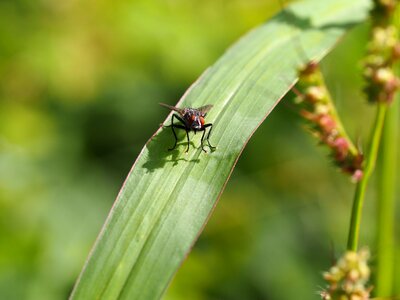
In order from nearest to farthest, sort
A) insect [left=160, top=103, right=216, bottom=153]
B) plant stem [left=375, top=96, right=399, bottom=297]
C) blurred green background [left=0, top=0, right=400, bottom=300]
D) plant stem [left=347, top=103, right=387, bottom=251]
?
plant stem [left=347, top=103, right=387, bottom=251]
insect [left=160, top=103, right=216, bottom=153]
plant stem [left=375, top=96, right=399, bottom=297]
blurred green background [left=0, top=0, right=400, bottom=300]

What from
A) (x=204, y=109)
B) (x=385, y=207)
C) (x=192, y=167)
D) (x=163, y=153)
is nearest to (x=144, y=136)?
(x=385, y=207)

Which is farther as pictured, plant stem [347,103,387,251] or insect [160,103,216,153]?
insect [160,103,216,153]

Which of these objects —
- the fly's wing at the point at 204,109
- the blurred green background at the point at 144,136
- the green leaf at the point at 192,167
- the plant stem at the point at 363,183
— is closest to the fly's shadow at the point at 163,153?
the green leaf at the point at 192,167

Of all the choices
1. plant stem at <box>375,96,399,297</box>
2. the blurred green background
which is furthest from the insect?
the blurred green background

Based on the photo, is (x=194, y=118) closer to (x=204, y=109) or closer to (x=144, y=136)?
(x=204, y=109)

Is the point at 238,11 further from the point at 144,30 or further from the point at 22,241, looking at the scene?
the point at 22,241

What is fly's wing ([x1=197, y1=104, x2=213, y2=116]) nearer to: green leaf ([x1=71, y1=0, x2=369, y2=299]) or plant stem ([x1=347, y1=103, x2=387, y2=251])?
green leaf ([x1=71, y1=0, x2=369, y2=299])

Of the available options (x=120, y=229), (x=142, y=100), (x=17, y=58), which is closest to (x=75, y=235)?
(x=142, y=100)

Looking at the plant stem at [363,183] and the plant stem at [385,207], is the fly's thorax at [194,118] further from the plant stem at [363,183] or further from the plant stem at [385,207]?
the plant stem at [385,207]
